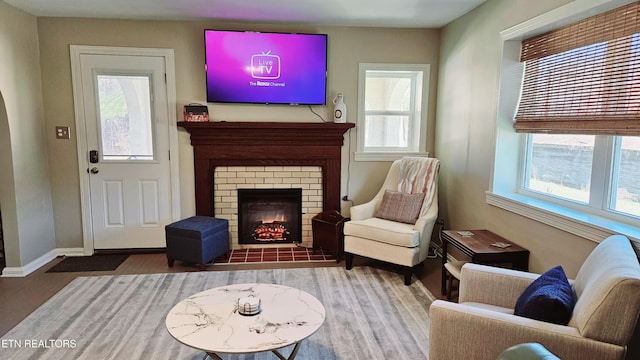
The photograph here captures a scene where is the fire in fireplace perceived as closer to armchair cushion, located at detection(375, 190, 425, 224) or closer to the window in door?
armchair cushion, located at detection(375, 190, 425, 224)

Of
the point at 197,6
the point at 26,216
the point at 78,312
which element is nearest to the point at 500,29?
the point at 197,6

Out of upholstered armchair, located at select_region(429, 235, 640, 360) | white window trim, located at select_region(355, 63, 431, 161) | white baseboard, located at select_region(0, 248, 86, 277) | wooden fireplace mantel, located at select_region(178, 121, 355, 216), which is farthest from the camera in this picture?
white window trim, located at select_region(355, 63, 431, 161)

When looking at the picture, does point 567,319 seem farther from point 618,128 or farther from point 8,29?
point 8,29

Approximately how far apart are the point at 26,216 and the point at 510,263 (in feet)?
13.5

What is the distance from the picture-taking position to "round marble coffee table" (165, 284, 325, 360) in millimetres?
1647

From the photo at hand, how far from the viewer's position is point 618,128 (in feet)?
6.56

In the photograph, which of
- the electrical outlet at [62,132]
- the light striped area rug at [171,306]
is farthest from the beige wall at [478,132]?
the electrical outlet at [62,132]

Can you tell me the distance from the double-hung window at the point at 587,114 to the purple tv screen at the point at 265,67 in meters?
1.96

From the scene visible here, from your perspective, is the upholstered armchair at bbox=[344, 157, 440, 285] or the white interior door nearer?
the upholstered armchair at bbox=[344, 157, 440, 285]

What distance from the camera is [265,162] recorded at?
4.12m

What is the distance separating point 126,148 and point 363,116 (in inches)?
98.1

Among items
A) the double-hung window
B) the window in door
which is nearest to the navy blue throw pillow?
the double-hung window

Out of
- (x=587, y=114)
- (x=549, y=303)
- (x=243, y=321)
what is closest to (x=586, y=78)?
(x=587, y=114)

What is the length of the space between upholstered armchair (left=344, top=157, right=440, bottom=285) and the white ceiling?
1.38 m
